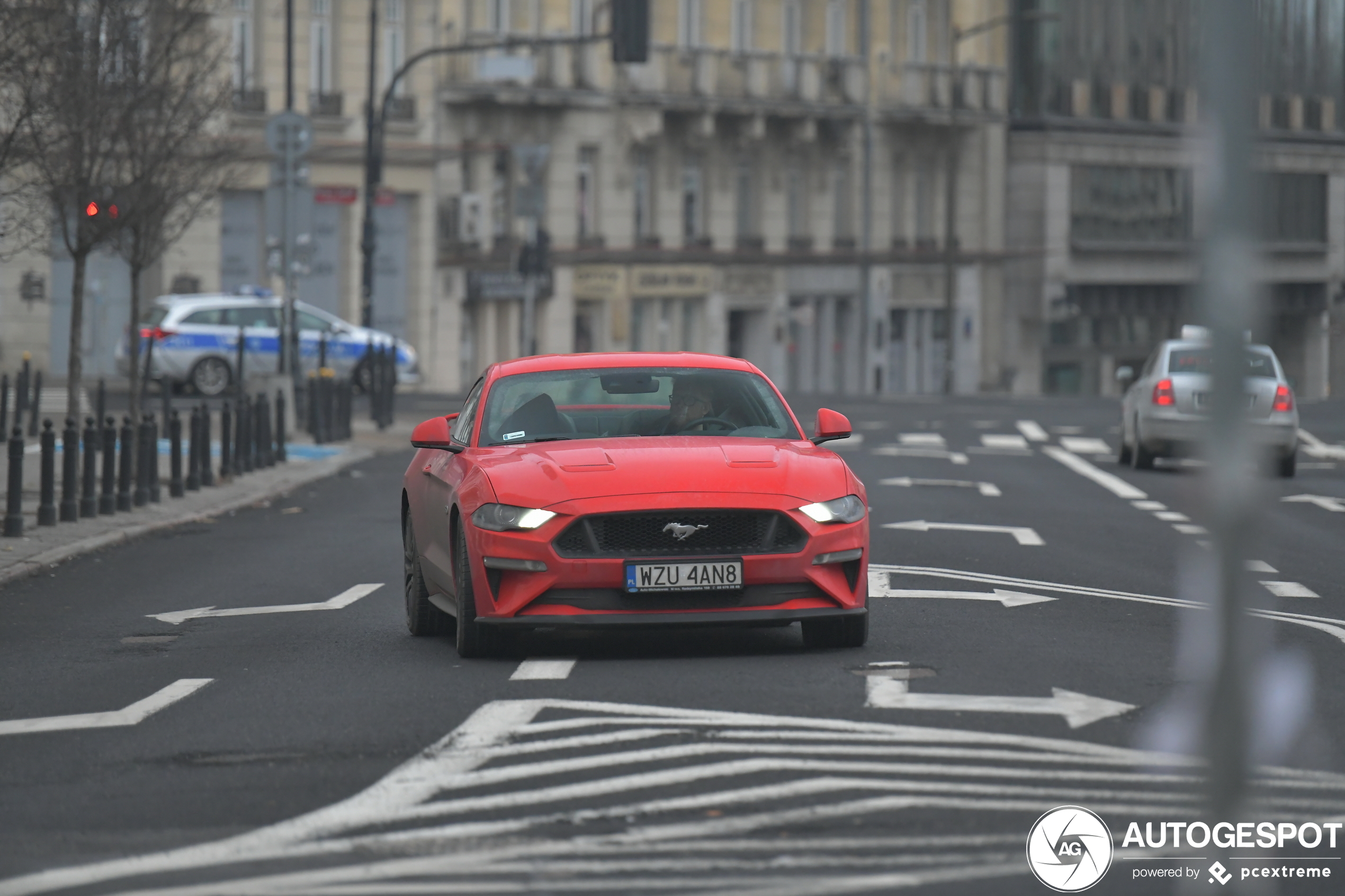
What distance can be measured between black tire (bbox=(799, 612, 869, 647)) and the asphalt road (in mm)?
86

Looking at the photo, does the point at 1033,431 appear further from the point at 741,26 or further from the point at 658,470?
the point at 658,470

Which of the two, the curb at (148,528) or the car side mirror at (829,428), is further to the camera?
the curb at (148,528)

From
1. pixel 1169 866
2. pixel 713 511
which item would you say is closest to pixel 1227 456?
pixel 1169 866

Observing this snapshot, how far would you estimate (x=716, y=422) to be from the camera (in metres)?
10.8

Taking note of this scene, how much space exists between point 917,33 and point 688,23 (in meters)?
9.37

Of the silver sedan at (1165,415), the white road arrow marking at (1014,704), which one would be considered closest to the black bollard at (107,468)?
the silver sedan at (1165,415)

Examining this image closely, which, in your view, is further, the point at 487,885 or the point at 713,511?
the point at 713,511

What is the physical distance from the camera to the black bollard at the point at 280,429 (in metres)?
28.1

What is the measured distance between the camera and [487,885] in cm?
543

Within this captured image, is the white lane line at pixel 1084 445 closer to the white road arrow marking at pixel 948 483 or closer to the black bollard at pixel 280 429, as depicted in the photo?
the white road arrow marking at pixel 948 483

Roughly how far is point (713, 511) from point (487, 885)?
419 cm

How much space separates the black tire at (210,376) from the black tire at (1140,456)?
18188mm

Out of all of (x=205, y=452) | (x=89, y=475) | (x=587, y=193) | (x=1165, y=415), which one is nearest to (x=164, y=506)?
(x=89, y=475)

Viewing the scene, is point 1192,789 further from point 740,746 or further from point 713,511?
point 713,511
